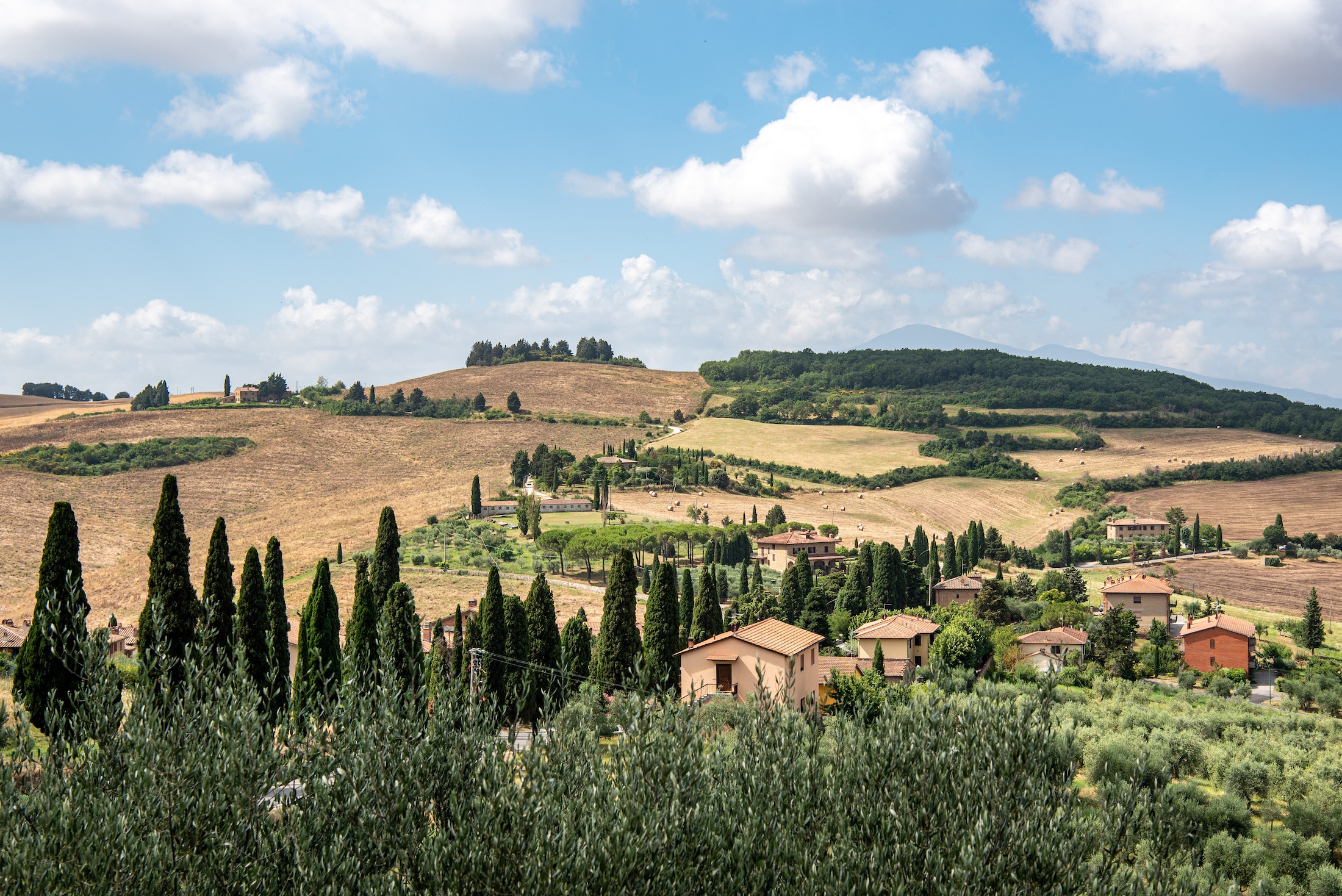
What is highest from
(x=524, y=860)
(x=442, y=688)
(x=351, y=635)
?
(x=442, y=688)

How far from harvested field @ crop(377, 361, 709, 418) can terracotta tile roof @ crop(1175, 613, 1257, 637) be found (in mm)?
112528

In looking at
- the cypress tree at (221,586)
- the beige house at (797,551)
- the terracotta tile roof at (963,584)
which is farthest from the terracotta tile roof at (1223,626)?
the cypress tree at (221,586)

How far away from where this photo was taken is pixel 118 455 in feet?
396

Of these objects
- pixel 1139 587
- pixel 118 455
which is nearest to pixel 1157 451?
pixel 1139 587

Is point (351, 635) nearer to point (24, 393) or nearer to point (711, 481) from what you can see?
point (711, 481)

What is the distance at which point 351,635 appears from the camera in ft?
121

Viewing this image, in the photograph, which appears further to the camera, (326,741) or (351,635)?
(351,635)

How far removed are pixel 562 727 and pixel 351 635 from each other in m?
24.2

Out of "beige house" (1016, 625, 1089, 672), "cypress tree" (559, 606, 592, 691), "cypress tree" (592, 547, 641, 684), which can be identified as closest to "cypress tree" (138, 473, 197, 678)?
"cypress tree" (559, 606, 592, 691)

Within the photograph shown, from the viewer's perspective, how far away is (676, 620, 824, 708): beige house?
1534 inches

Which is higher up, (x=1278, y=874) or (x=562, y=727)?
(x=562, y=727)

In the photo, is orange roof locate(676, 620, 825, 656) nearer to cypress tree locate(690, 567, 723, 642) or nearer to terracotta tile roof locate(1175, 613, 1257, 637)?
cypress tree locate(690, 567, 723, 642)

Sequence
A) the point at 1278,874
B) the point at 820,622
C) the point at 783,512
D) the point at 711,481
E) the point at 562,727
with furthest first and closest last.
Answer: the point at 711,481 < the point at 783,512 < the point at 820,622 < the point at 1278,874 < the point at 562,727

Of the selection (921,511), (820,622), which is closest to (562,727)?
(820,622)
